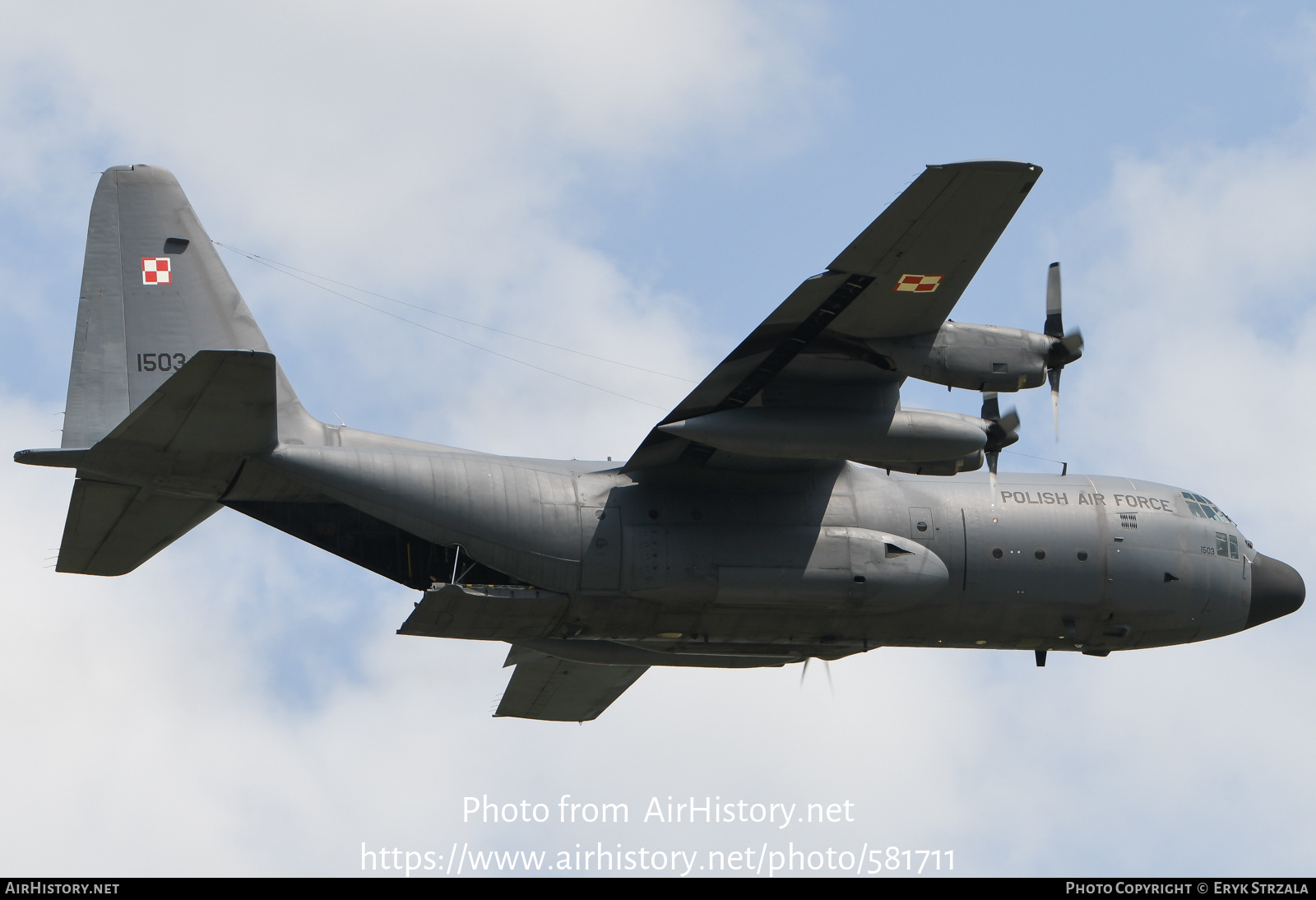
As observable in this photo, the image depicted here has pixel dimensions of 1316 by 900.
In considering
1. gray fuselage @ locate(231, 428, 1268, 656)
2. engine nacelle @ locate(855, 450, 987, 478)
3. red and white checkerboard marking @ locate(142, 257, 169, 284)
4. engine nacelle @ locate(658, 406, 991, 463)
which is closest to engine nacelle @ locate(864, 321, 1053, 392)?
engine nacelle @ locate(658, 406, 991, 463)

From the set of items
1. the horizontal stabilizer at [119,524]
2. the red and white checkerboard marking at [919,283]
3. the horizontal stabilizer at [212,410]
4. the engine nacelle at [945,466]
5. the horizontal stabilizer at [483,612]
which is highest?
the red and white checkerboard marking at [919,283]

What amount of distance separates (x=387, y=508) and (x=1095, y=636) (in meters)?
9.56

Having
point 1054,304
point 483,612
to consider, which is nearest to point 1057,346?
point 1054,304

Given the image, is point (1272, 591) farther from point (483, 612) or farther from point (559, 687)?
point (483, 612)

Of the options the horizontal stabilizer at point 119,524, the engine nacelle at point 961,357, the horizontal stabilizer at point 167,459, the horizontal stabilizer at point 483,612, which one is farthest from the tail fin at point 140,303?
the engine nacelle at point 961,357

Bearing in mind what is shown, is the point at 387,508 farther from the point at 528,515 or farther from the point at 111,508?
the point at 111,508

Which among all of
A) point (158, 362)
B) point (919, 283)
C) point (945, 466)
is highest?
point (919, 283)

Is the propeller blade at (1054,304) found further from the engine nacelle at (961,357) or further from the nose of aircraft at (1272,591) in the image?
the nose of aircraft at (1272,591)

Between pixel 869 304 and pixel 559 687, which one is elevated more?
pixel 869 304

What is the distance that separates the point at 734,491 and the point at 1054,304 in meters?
4.60

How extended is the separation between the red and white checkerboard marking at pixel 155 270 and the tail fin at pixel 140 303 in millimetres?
10

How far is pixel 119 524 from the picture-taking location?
64.9 feet

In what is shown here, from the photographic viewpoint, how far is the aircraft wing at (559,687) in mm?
24766

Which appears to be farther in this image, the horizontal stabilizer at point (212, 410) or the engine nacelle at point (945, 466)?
the engine nacelle at point (945, 466)
